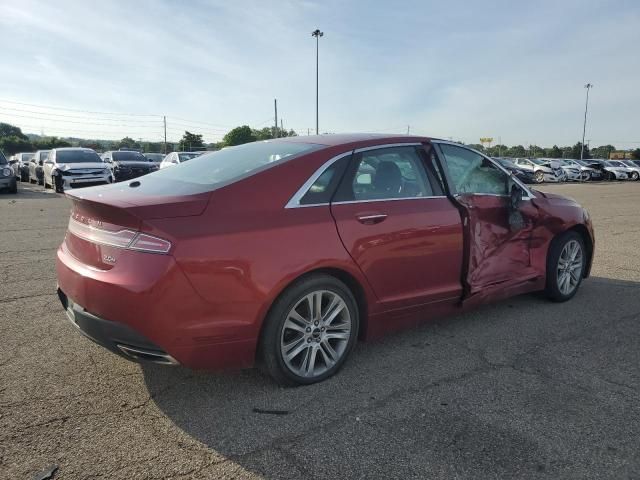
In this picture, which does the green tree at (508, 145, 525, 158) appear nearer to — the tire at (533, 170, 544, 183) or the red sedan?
the tire at (533, 170, 544, 183)

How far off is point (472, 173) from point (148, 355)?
3035mm

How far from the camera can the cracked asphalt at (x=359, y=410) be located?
8.32 feet

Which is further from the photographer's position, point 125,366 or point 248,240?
point 125,366

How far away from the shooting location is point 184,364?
291 cm

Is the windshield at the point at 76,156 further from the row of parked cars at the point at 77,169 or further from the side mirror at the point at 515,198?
the side mirror at the point at 515,198

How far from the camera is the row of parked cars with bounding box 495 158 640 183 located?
34.2 metres

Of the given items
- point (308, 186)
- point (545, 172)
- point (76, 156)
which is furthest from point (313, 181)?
point (545, 172)

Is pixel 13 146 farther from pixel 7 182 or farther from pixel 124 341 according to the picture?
pixel 124 341

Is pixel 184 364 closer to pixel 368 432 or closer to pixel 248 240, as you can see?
pixel 248 240

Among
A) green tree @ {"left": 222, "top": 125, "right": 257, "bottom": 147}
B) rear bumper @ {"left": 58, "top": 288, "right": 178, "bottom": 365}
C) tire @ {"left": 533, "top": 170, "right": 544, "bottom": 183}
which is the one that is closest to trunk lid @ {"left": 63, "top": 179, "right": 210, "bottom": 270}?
rear bumper @ {"left": 58, "top": 288, "right": 178, "bottom": 365}

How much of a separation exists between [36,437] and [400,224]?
2.58 metres

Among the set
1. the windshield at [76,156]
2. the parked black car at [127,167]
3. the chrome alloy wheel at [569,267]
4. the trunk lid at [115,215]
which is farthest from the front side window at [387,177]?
the parked black car at [127,167]

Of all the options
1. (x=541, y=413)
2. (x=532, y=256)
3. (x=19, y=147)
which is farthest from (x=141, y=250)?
(x=19, y=147)

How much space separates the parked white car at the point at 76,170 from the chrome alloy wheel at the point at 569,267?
15362 millimetres
